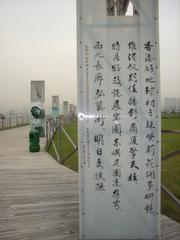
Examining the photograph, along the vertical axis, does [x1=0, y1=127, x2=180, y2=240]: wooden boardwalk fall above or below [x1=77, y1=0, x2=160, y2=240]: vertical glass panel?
below

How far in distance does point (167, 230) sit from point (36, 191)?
7.92 feet

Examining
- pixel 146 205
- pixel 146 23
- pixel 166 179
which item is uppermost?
pixel 146 23

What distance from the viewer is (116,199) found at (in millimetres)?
3254

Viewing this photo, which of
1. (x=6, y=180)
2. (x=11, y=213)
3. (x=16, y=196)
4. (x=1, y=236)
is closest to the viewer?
(x=1, y=236)

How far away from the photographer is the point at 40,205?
4.84 m

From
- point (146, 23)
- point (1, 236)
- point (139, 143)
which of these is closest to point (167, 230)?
point (139, 143)

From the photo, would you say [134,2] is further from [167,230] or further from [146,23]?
[167,230]

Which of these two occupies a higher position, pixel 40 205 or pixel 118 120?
pixel 118 120

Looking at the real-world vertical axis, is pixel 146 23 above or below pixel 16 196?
above

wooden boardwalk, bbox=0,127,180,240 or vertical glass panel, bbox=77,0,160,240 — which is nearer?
vertical glass panel, bbox=77,0,160,240

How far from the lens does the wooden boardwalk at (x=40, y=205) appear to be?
378 centimetres

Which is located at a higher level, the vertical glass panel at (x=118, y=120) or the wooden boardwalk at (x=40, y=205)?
the vertical glass panel at (x=118, y=120)

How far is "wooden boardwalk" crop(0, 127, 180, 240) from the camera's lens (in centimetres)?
378

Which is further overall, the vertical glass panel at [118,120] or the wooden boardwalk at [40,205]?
the wooden boardwalk at [40,205]
